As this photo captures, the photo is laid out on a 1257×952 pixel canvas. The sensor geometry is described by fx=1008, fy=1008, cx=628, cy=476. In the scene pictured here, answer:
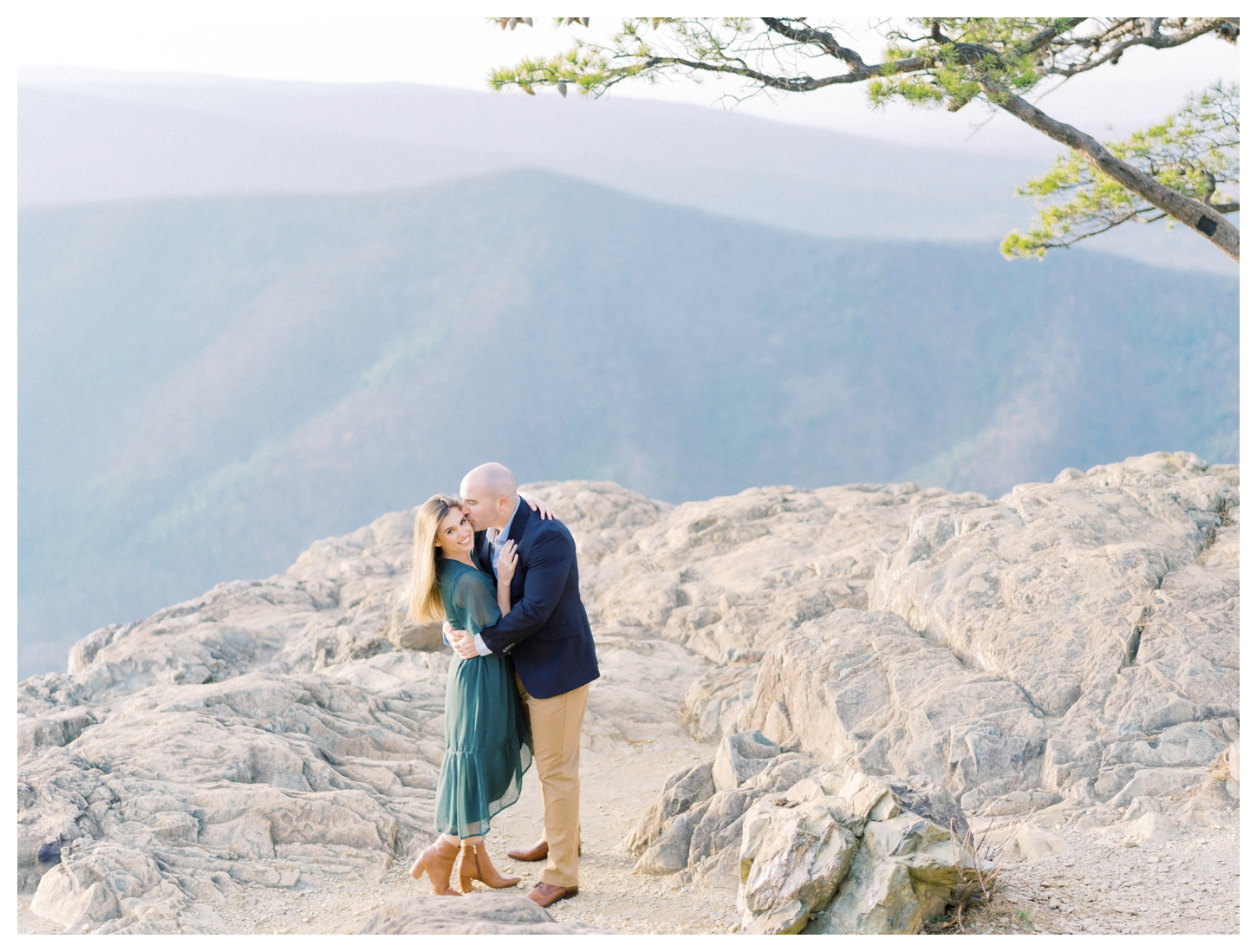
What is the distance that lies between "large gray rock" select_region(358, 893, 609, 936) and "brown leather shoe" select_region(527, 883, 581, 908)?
0.87 metres

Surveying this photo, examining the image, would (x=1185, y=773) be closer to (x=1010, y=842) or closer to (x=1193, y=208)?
(x=1010, y=842)

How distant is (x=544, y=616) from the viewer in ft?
13.4

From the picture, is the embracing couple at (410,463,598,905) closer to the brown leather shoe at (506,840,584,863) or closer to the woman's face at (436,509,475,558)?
the woman's face at (436,509,475,558)

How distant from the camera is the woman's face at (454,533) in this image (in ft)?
13.3

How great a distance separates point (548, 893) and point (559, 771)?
1.65 feet

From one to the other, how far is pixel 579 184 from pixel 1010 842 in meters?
33.9

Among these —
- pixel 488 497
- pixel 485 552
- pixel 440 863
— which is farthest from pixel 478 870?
pixel 488 497

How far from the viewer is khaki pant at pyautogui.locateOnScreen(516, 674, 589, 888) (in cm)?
427

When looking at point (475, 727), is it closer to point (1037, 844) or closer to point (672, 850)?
point (672, 850)

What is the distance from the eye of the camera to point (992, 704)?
17.6 feet

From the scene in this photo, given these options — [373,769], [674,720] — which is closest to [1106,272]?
[674,720]

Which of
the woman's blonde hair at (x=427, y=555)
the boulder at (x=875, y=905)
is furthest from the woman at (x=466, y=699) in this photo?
the boulder at (x=875, y=905)

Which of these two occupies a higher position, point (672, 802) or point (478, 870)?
point (672, 802)

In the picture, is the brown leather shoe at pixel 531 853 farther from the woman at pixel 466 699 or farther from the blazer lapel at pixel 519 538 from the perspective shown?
the blazer lapel at pixel 519 538
